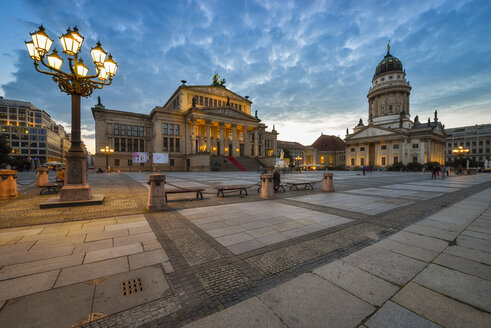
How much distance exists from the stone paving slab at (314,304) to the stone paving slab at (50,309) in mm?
2135

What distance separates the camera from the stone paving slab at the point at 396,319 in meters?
2.03

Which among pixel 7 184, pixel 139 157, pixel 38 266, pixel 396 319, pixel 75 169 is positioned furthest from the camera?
pixel 139 157

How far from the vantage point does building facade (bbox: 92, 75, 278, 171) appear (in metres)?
41.8

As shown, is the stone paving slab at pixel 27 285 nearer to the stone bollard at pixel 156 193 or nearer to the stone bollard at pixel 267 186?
the stone bollard at pixel 156 193

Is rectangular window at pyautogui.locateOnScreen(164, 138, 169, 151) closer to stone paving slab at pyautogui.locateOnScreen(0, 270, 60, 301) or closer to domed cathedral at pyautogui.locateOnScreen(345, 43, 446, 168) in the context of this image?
stone paving slab at pyautogui.locateOnScreen(0, 270, 60, 301)

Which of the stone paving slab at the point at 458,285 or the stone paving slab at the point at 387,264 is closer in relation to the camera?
the stone paving slab at the point at 458,285

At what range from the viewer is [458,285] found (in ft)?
9.01

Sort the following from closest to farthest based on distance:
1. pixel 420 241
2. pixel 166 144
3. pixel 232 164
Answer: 1. pixel 420 241
2. pixel 232 164
3. pixel 166 144

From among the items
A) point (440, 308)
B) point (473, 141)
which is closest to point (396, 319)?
point (440, 308)

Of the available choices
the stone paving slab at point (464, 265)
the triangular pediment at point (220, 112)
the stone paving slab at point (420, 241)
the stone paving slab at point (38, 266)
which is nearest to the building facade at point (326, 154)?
the triangular pediment at point (220, 112)

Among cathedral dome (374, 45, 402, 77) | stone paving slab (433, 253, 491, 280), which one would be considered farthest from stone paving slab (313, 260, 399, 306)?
cathedral dome (374, 45, 402, 77)

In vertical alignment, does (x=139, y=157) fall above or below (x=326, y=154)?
below

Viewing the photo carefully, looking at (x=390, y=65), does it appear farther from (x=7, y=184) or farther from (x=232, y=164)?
(x=7, y=184)

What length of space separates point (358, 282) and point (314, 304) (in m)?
0.94
